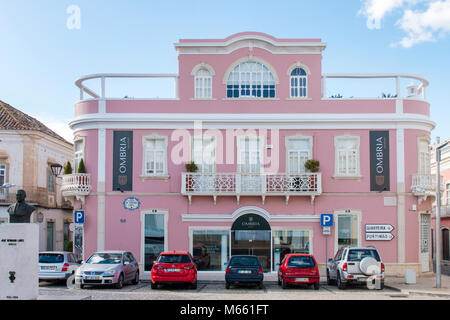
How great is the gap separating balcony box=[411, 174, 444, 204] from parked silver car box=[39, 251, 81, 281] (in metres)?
16.2

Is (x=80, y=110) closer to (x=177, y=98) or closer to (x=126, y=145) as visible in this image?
(x=126, y=145)

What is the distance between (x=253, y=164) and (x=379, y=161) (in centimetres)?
609

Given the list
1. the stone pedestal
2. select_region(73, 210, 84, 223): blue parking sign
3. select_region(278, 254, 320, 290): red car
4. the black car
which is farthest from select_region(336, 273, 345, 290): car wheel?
select_region(73, 210, 84, 223): blue parking sign

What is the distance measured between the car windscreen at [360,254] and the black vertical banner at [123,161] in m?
11.5

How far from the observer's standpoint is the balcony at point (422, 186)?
28.5 m

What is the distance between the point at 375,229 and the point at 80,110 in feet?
51.0

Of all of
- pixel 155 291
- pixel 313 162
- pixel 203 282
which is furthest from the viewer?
pixel 313 162

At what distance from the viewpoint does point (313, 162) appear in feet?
93.3

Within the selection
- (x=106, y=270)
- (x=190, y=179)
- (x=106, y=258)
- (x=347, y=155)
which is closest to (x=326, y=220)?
(x=347, y=155)

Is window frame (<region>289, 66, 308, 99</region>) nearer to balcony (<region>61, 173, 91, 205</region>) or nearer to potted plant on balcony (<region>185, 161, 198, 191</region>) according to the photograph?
potted plant on balcony (<region>185, 161, 198, 191</region>)

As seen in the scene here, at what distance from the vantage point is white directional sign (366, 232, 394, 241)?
2859 centimetres

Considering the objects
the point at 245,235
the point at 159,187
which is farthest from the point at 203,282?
the point at 159,187

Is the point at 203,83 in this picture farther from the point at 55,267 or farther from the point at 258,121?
the point at 55,267

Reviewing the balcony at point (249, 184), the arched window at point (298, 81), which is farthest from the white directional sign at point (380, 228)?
the arched window at point (298, 81)
